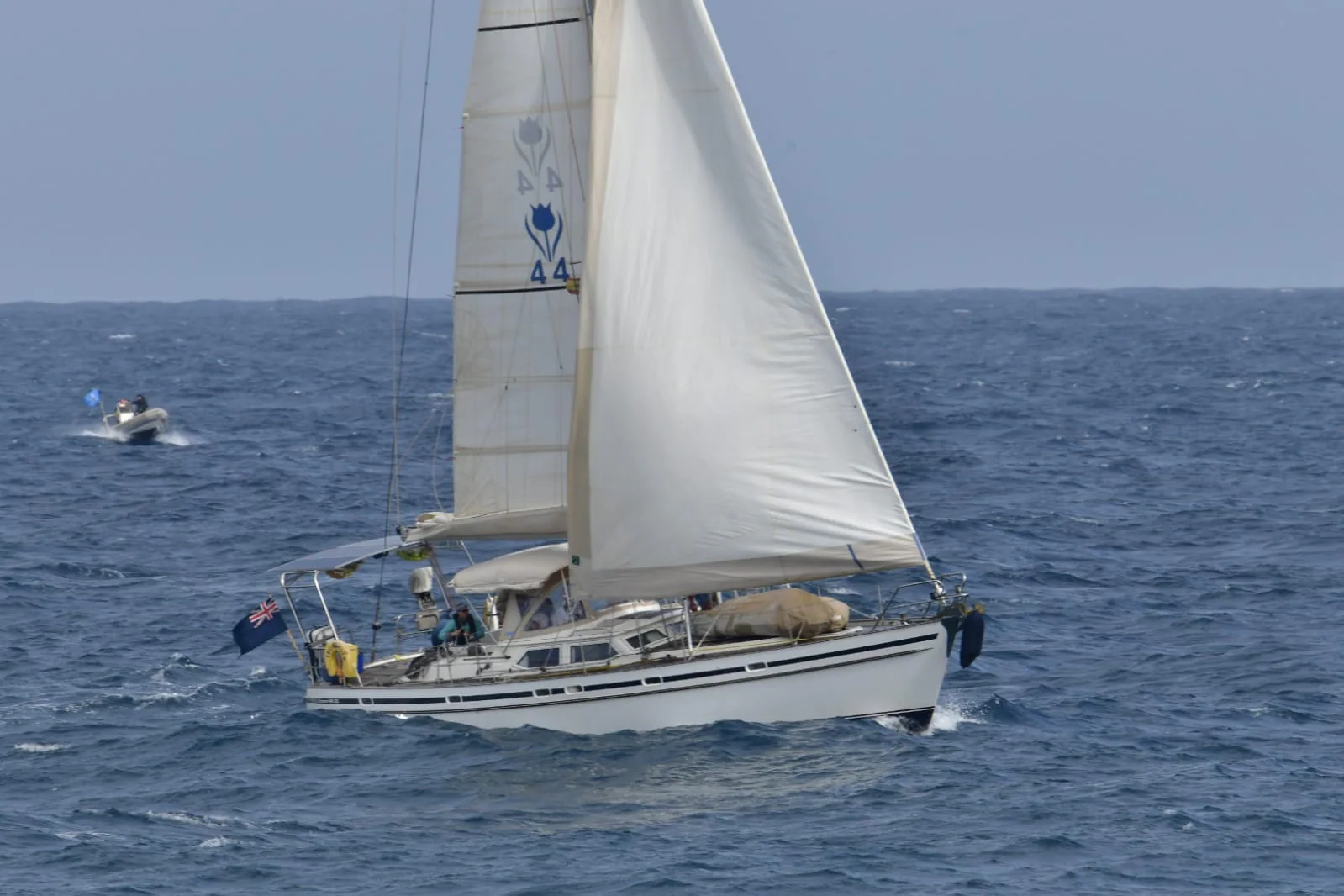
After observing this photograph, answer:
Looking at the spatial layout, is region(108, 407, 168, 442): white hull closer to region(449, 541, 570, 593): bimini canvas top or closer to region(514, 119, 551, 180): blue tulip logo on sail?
region(449, 541, 570, 593): bimini canvas top

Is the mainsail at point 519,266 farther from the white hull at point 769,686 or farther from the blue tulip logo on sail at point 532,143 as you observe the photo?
the white hull at point 769,686

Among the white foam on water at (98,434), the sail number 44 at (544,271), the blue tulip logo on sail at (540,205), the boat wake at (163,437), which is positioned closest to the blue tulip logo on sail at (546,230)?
the blue tulip logo on sail at (540,205)

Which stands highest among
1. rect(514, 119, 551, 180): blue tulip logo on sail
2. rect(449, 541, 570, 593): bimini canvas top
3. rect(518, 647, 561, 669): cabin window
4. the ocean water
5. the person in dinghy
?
rect(514, 119, 551, 180): blue tulip logo on sail

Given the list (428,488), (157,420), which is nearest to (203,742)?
(428,488)

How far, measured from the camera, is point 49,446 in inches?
2990

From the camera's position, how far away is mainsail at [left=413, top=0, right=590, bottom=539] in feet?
103

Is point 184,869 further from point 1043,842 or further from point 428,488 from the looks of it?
point 428,488

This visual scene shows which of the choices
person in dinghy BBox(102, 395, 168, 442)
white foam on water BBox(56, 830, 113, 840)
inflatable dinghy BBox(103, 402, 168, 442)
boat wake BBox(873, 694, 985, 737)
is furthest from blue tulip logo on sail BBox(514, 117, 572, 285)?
inflatable dinghy BBox(103, 402, 168, 442)

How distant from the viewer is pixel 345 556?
3384cm

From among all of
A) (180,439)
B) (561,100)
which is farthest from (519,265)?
(180,439)

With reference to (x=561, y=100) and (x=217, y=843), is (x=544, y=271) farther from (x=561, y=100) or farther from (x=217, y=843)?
(x=217, y=843)

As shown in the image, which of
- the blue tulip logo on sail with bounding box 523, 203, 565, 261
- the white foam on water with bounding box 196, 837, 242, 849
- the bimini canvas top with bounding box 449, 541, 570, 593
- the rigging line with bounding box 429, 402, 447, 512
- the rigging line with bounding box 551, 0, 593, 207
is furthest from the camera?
the rigging line with bounding box 429, 402, 447, 512

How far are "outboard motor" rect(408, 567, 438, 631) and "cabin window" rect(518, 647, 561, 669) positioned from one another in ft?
8.01

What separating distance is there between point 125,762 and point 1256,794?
17.0 m
